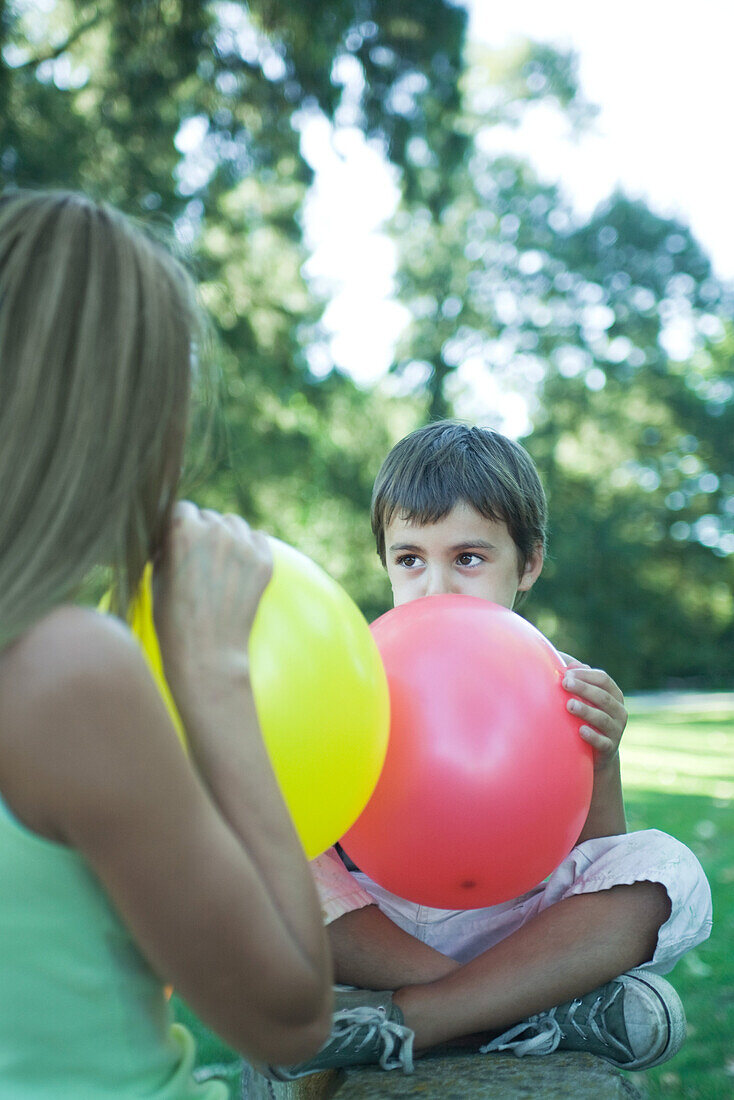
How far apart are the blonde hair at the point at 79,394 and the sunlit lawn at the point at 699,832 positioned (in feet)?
9.52

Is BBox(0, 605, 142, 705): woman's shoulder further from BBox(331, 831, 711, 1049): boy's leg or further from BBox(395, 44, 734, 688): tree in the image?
BBox(395, 44, 734, 688): tree

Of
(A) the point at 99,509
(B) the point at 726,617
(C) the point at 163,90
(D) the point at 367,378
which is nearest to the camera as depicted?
(A) the point at 99,509

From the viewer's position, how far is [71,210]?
1280mm

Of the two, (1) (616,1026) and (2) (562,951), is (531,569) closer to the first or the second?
(2) (562,951)

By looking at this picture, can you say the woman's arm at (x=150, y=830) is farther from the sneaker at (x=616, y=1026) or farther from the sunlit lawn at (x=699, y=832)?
the sunlit lawn at (x=699, y=832)

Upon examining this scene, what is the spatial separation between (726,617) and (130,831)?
31086 millimetres

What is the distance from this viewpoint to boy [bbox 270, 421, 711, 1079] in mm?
2156

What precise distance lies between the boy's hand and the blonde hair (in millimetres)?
1153

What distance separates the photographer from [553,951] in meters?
2.19

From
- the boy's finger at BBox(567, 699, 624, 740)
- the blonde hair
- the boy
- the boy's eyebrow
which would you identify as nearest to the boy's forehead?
the boy's eyebrow

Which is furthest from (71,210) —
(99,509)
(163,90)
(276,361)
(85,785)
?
(276,361)

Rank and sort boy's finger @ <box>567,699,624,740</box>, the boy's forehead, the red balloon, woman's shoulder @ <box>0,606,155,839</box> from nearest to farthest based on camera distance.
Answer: woman's shoulder @ <box>0,606,155,839</box> → the red balloon → boy's finger @ <box>567,699,624,740</box> → the boy's forehead

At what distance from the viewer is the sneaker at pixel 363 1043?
6.95ft

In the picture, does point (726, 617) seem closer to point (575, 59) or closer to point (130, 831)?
point (575, 59)
